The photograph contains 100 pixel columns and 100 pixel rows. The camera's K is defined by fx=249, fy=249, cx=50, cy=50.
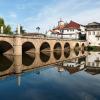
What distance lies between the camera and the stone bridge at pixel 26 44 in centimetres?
5088

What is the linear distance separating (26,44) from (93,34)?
45.9 m

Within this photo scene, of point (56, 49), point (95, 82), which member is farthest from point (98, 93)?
point (56, 49)

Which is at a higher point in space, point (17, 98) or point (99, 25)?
point (99, 25)

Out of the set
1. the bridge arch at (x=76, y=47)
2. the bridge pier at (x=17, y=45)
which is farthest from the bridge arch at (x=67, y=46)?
the bridge pier at (x=17, y=45)

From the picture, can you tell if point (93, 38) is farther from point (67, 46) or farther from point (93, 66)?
point (93, 66)

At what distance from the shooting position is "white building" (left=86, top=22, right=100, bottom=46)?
326ft

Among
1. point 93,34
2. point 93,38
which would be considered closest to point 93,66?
point 93,38

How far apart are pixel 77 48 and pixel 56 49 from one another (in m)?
12.9

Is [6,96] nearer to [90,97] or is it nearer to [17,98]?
[17,98]

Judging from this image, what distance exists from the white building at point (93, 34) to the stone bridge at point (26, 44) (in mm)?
16255

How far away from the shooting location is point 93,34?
10038 cm

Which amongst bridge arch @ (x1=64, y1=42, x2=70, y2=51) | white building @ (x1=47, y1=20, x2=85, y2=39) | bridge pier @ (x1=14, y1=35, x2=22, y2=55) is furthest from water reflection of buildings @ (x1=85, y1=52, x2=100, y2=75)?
white building @ (x1=47, y1=20, x2=85, y2=39)

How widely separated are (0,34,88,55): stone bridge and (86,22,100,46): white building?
16.3 meters

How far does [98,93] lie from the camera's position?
22.0 metres
